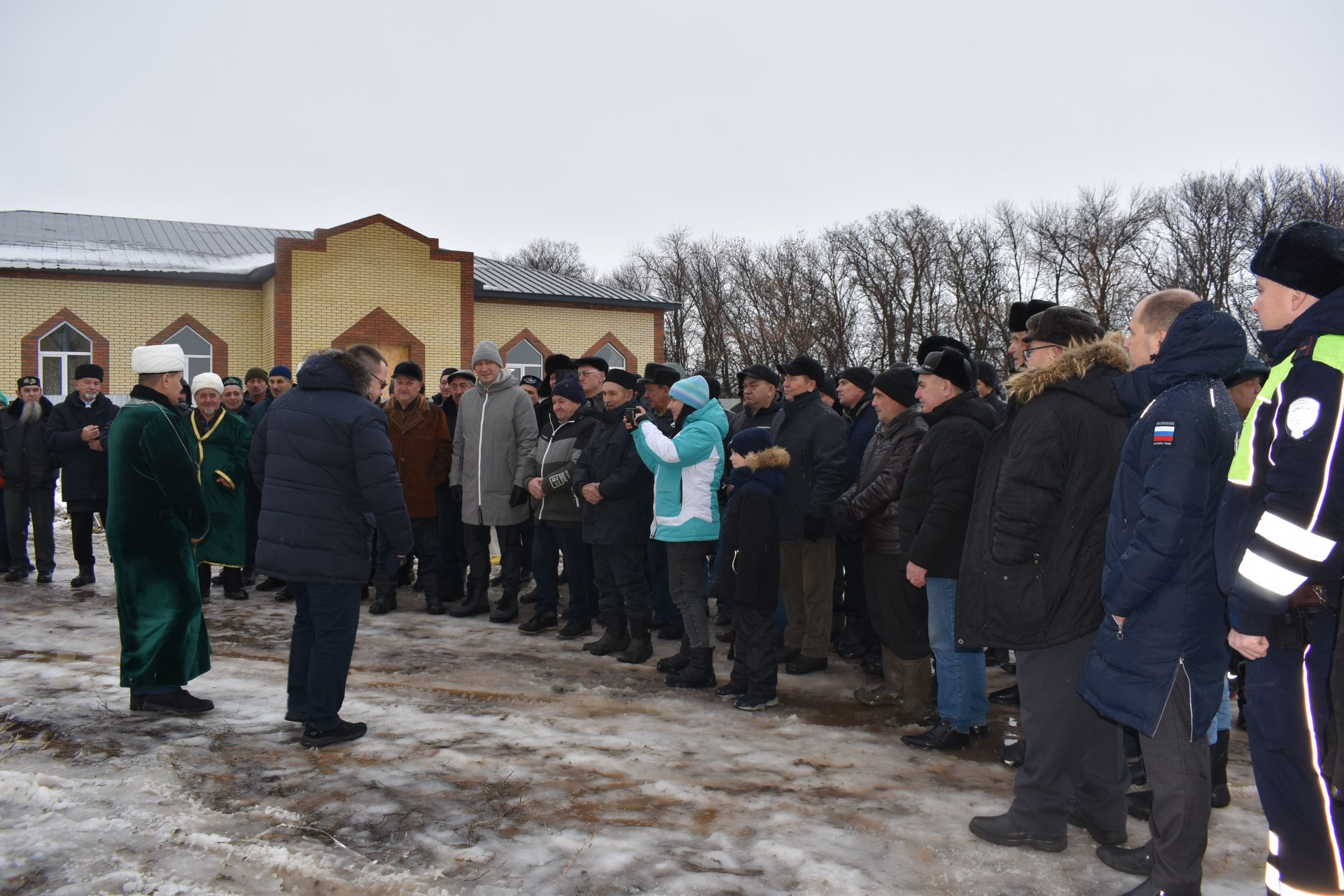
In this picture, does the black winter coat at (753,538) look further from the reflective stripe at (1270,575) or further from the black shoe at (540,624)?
the reflective stripe at (1270,575)

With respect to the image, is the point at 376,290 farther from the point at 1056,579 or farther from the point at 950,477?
the point at 1056,579

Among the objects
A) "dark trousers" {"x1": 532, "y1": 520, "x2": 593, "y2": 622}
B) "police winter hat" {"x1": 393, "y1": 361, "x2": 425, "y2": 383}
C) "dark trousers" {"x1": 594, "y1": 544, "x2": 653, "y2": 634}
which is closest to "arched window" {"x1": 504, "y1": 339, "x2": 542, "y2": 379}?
"police winter hat" {"x1": 393, "y1": 361, "x2": 425, "y2": 383}

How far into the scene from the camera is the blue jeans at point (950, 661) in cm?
471

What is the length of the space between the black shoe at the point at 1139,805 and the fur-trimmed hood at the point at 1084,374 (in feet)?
5.66

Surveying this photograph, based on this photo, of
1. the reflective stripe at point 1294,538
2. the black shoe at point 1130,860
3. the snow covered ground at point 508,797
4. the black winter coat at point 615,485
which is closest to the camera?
the reflective stripe at point 1294,538

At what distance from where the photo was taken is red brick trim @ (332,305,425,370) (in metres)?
24.7

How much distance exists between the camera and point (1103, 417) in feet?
11.9

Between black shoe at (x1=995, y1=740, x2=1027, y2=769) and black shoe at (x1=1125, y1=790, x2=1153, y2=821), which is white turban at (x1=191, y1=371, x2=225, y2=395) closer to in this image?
black shoe at (x1=995, y1=740, x2=1027, y2=769)

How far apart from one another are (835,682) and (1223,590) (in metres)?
3.56

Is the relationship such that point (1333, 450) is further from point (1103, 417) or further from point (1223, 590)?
point (1103, 417)

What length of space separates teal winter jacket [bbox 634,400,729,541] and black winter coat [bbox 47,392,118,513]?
5735 millimetres

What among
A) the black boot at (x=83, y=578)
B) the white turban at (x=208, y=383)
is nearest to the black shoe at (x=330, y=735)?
the white turban at (x=208, y=383)

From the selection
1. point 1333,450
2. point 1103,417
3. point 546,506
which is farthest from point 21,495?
point 1333,450

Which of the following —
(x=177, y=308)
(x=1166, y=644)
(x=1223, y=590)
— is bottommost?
(x=1166, y=644)
